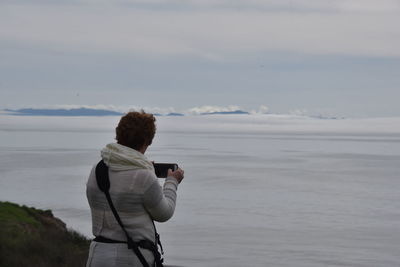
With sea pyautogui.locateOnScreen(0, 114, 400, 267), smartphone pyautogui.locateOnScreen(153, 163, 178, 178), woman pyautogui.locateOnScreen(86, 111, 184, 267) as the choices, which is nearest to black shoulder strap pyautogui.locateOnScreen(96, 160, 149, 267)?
woman pyautogui.locateOnScreen(86, 111, 184, 267)

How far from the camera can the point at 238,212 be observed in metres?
30.3

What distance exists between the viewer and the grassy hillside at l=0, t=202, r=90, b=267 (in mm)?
10641

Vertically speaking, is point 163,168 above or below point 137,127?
below

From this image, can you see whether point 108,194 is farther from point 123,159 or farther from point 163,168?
point 163,168

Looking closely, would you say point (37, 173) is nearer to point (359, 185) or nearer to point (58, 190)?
point (58, 190)

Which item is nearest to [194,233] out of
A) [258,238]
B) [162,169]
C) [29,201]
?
[258,238]

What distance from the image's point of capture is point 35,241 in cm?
1171

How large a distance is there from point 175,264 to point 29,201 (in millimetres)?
16292

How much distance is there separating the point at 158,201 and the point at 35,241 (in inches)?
317

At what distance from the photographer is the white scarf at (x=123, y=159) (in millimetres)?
4203

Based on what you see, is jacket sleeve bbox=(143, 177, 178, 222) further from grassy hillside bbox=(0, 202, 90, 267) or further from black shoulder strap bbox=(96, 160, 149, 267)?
grassy hillside bbox=(0, 202, 90, 267)

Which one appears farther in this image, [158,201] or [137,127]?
[137,127]

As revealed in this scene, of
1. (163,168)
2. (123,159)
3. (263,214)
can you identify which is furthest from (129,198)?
(263,214)

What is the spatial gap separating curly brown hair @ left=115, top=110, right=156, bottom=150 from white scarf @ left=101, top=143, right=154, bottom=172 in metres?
0.06
